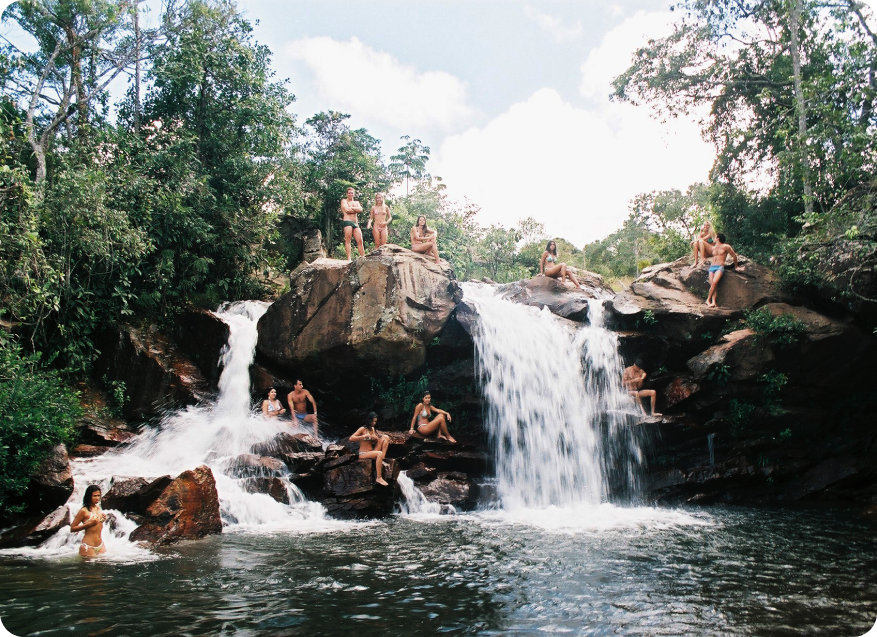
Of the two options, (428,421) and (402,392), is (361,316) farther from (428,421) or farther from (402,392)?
(428,421)

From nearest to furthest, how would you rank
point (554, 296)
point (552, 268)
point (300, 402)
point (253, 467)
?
point (253, 467) → point (300, 402) → point (554, 296) → point (552, 268)

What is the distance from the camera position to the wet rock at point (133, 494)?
784cm

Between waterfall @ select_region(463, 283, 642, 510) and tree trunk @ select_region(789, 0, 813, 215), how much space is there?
567cm

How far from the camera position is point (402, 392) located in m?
12.6

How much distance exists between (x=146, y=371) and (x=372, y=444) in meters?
5.83

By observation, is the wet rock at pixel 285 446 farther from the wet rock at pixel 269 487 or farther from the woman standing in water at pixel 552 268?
the woman standing in water at pixel 552 268

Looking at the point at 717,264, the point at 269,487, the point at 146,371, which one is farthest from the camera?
the point at 717,264

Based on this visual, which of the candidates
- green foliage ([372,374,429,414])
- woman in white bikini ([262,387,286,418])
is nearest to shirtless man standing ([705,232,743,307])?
green foliage ([372,374,429,414])

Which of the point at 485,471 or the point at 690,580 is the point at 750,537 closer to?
the point at 690,580

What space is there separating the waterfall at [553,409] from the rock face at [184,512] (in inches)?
218

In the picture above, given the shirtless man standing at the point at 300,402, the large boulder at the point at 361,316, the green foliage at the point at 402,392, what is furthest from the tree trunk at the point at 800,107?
the shirtless man standing at the point at 300,402

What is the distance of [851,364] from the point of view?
12203 millimetres

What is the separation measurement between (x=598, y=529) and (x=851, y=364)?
26.1ft

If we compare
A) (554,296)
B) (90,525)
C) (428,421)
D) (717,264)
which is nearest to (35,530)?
(90,525)
